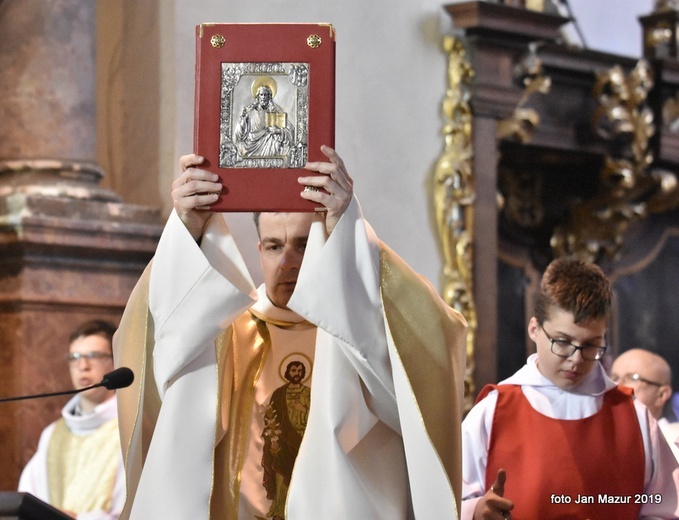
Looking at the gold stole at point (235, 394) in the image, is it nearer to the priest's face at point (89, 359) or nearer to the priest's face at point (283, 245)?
the priest's face at point (283, 245)

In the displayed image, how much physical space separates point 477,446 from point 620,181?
155 inches

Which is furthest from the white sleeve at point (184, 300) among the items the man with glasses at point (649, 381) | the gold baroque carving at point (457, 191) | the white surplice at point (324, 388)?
the gold baroque carving at point (457, 191)

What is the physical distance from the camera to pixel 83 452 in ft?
17.4

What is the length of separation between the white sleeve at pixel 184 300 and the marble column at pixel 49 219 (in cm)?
199

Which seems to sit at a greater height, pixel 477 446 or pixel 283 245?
pixel 283 245

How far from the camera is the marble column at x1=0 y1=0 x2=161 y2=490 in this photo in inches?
210

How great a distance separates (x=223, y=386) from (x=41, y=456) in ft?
6.44

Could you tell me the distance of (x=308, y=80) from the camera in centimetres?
329

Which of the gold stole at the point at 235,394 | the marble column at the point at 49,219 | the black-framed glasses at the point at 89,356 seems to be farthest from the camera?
the marble column at the point at 49,219

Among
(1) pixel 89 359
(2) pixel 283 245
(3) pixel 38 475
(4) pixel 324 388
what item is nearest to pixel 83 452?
(3) pixel 38 475

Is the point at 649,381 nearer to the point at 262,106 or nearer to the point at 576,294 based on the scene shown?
the point at 576,294

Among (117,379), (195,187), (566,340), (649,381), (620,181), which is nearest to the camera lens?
(117,379)

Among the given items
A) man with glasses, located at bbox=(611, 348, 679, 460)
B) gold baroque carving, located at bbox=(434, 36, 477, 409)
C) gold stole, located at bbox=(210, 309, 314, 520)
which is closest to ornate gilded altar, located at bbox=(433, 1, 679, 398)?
gold baroque carving, located at bbox=(434, 36, 477, 409)

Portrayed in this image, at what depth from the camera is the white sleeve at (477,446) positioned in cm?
389
